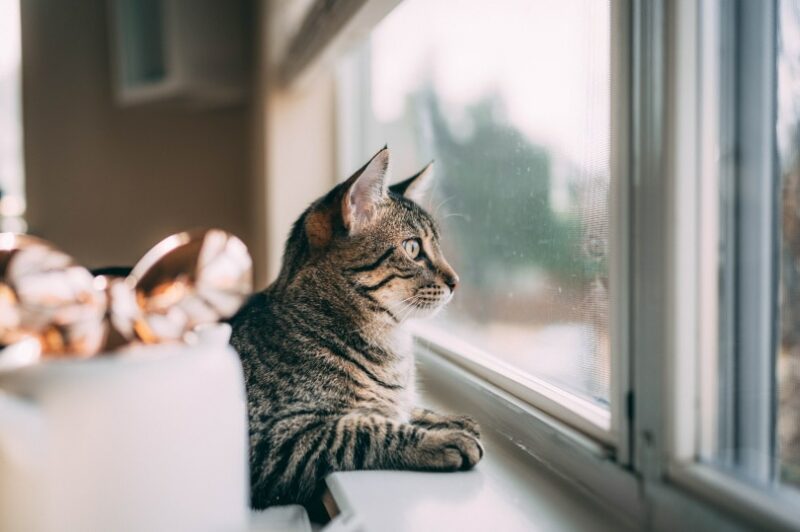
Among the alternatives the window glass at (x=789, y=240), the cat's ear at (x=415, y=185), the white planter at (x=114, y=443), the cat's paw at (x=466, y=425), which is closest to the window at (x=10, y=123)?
the cat's ear at (x=415, y=185)

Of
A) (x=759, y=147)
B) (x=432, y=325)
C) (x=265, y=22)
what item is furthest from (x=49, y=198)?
(x=759, y=147)

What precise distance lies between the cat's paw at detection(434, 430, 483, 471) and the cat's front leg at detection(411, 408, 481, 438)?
0.31ft

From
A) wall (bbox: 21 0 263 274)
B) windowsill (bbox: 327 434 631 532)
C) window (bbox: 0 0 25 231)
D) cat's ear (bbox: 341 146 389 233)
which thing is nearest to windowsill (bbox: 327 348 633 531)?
windowsill (bbox: 327 434 631 532)

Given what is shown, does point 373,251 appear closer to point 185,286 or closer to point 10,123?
point 185,286

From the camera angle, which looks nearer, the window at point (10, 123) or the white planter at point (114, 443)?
the white planter at point (114, 443)

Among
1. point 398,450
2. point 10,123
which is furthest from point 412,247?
point 10,123

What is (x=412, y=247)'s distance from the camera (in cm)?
94

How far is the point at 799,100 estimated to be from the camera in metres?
0.46

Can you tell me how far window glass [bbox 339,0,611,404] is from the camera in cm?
71

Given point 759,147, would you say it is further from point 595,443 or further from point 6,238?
point 6,238

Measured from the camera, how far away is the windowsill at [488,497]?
60 centimetres

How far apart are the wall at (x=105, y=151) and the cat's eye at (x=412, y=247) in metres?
1.73

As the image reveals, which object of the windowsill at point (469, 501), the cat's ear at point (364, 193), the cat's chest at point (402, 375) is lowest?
the windowsill at point (469, 501)

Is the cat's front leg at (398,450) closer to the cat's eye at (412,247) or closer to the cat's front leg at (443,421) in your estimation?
the cat's front leg at (443,421)
